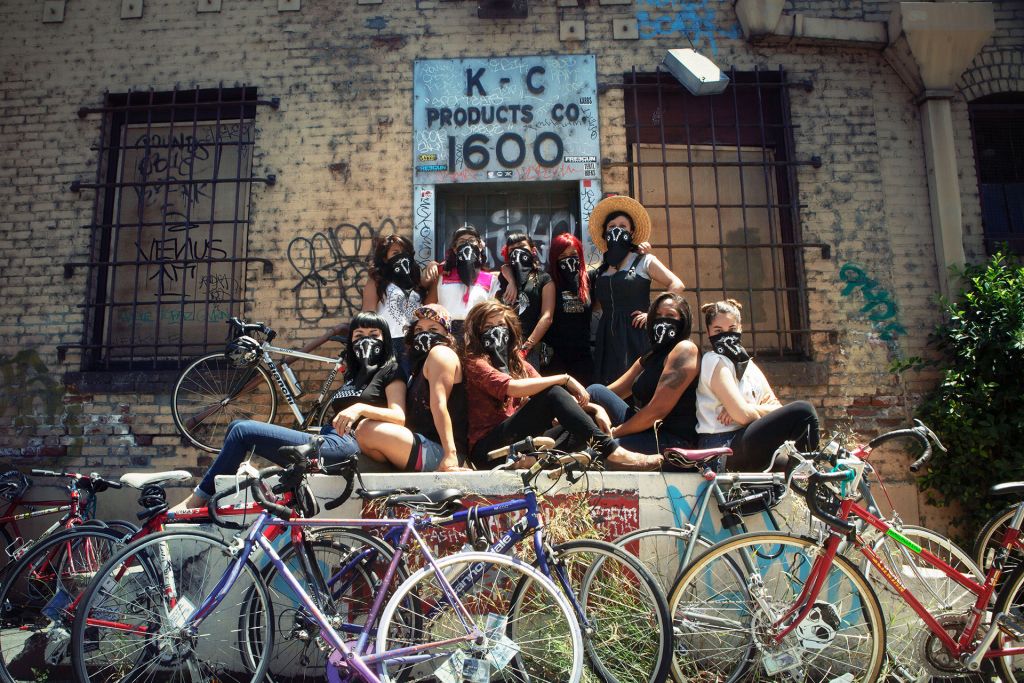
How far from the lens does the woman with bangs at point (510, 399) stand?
4.42 metres

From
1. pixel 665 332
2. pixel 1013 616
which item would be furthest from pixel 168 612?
pixel 1013 616

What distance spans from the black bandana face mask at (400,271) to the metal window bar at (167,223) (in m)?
1.44

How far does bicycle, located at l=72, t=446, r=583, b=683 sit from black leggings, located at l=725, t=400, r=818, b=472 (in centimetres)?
153

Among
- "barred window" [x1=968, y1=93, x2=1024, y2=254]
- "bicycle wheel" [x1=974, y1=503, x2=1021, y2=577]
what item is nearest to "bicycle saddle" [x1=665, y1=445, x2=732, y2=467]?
"bicycle wheel" [x1=974, y1=503, x2=1021, y2=577]

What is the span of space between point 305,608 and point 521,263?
317 cm

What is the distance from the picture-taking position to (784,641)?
354 cm

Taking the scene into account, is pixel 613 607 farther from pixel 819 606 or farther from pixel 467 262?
pixel 467 262

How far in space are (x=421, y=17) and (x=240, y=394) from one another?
3.90m

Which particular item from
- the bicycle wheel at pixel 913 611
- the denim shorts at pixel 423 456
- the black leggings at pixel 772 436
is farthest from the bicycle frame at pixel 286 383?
the bicycle wheel at pixel 913 611

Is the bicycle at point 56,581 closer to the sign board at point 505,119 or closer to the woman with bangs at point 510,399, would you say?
the woman with bangs at point 510,399

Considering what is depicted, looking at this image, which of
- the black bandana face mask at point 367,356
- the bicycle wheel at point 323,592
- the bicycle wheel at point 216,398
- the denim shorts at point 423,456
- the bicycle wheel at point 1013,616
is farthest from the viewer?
the bicycle wheel at point 216,398

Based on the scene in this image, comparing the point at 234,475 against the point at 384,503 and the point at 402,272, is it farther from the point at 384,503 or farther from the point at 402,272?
the point at 402,272

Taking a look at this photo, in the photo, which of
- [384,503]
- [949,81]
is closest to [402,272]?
[384,503]

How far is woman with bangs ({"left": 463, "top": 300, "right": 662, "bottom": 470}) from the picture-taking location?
174 inches
